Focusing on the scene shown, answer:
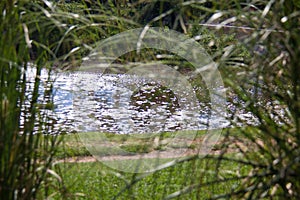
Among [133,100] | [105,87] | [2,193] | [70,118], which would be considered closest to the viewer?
[2,193]

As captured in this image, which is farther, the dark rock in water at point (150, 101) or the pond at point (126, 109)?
the dark rock in water at point (150, 101)

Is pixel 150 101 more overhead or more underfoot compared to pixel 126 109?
more overhead

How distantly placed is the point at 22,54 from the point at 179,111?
23.7 ft

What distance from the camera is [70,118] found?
802 centimetres

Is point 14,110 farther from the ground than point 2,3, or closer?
closer

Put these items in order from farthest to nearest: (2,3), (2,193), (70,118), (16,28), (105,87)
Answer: (105,87), (70,118), (2,3), (16,28), (2,193)

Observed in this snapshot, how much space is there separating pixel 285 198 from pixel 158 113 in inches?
286

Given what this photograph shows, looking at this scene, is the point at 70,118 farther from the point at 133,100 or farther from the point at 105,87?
the point at 105,87

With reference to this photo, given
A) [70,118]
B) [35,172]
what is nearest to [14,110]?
[35,172]

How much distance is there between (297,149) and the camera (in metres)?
1.49

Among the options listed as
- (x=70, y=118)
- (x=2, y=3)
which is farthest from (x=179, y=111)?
(x=2, y=3)

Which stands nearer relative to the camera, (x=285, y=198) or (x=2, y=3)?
(x=285, y=198)

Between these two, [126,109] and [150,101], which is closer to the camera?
[126,109]

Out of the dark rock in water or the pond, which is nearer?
the pond
